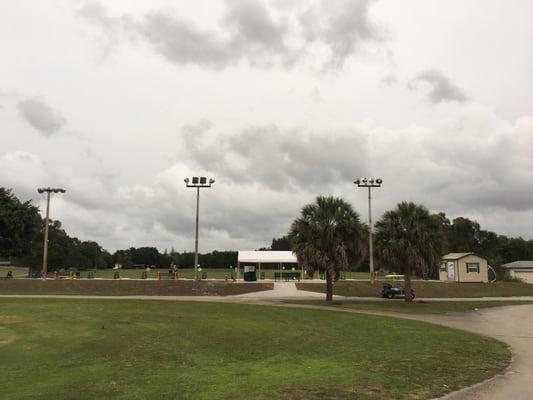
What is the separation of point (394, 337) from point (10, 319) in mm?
15820

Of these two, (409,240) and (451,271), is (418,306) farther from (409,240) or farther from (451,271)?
(451,271)

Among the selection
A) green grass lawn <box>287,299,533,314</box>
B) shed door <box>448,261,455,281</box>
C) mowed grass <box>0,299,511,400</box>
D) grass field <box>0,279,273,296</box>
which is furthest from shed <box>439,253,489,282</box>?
mowed grass <box>0,299,511,400</box>

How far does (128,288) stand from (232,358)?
34330mm

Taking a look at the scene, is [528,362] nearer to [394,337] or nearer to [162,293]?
[394,337]

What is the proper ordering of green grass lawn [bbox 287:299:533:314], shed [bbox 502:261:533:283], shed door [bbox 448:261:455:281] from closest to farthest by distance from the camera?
green grass lawn [bbox 287:299:533:314] → shed door [bbox 448:261:455:281] → shed [bbox 502:261:533:283]

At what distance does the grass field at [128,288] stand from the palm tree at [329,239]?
1120 centimetres

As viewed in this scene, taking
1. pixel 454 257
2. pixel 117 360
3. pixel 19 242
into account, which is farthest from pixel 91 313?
pixel 454 257

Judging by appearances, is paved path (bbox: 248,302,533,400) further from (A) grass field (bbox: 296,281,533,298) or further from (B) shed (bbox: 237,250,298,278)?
(B) shed (bbox: 237,250,298,278)

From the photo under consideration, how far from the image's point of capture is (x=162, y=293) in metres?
43.0

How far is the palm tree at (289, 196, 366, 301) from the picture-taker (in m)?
34.3

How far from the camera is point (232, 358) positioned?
13227 mm

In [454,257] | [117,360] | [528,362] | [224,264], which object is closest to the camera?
[117,360]

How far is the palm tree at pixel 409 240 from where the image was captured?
36500 millimetres

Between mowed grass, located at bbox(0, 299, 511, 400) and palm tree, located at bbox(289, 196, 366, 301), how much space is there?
10.9m
